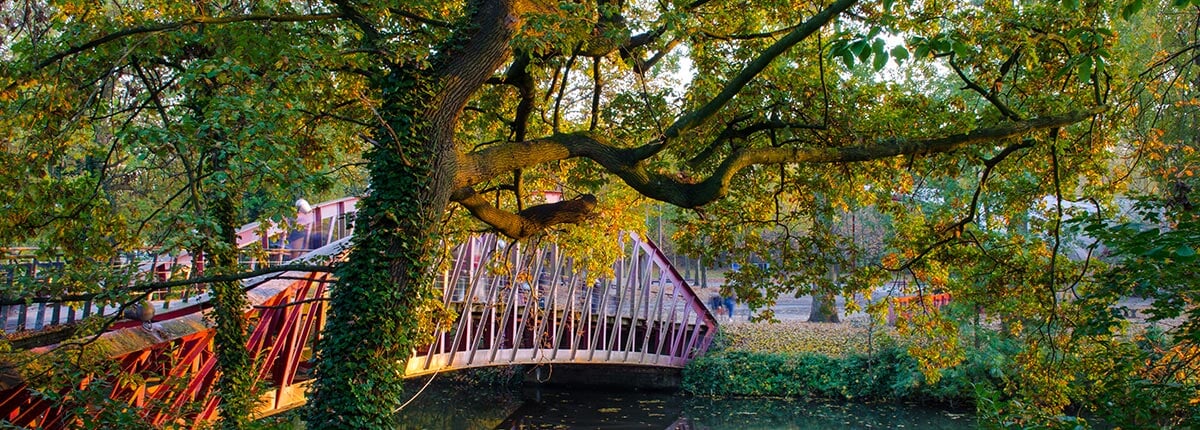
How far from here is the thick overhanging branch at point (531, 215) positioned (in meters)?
6.93

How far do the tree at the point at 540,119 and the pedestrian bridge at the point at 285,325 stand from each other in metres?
0.62

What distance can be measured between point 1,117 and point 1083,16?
27.2ft

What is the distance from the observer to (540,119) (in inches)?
411

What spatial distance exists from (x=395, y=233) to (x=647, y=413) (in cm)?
1575

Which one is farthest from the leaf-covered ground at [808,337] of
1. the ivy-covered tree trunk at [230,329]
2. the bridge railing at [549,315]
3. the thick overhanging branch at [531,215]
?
the ivy-covered tree trunk at [230,329]

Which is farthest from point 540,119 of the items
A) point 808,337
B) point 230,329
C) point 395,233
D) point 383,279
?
point 808,337

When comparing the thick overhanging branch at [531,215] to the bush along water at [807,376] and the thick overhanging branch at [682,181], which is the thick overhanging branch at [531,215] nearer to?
the thick overhanging branch at [682,181]

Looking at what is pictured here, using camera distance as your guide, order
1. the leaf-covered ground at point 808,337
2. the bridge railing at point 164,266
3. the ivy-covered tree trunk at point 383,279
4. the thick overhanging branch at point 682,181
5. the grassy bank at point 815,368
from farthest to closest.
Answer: the leaf-covered ground at point 808,337, the grassy bank at point 815,368, the thick overhanging branch at point 682,181, the ivy-covered tree trunk at point 383,279, the bridge railing at point 164,266

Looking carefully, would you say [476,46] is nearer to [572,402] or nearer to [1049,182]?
[1049,182]

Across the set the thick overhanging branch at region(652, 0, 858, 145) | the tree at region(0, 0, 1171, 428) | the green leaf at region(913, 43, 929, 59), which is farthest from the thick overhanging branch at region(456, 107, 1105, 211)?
the green leaf at region(913, 43, 929, 59)

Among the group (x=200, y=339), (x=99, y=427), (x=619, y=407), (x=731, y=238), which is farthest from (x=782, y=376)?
(x=99, y=427)

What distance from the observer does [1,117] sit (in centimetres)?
614

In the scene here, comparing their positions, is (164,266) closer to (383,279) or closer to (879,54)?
(383,279)

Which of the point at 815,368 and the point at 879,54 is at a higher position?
the point at 879,54
